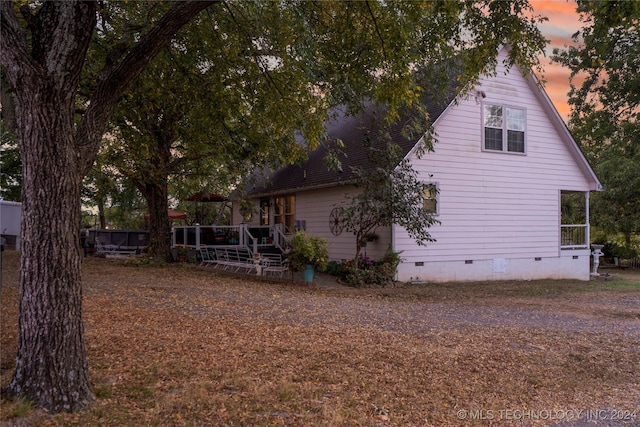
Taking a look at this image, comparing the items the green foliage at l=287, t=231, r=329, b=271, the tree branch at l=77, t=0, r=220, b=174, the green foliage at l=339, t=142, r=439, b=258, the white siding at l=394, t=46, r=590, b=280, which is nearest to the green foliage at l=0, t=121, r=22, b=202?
the green foliage at l=287, t=231, r=329, b=271

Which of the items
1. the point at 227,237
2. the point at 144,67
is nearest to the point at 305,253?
the point at 227,237

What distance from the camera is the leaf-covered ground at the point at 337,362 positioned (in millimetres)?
4082

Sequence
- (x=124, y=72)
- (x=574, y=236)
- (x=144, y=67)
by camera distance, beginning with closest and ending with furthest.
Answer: (x=124, y=72), (x=144, y=67), (x=574, y=236)

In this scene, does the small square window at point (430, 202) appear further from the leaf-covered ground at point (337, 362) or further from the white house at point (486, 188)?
the leaf-covered ground at point (337, 362)

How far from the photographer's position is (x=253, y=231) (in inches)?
696

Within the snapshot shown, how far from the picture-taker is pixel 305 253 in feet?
40.2

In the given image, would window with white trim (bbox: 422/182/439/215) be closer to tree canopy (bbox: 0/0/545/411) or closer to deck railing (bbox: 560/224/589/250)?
tree canopy (bbox: 0/0/545/411)

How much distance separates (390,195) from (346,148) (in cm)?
466

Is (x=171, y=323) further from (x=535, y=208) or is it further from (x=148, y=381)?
(x=535, y=208)

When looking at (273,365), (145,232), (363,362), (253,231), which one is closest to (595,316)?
(363,362)

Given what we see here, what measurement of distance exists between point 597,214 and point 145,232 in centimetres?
2141

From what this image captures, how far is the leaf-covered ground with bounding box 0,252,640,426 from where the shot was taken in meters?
4.08

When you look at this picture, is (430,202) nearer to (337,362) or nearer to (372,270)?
(372,270)

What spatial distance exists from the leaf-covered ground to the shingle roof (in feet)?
17.7
